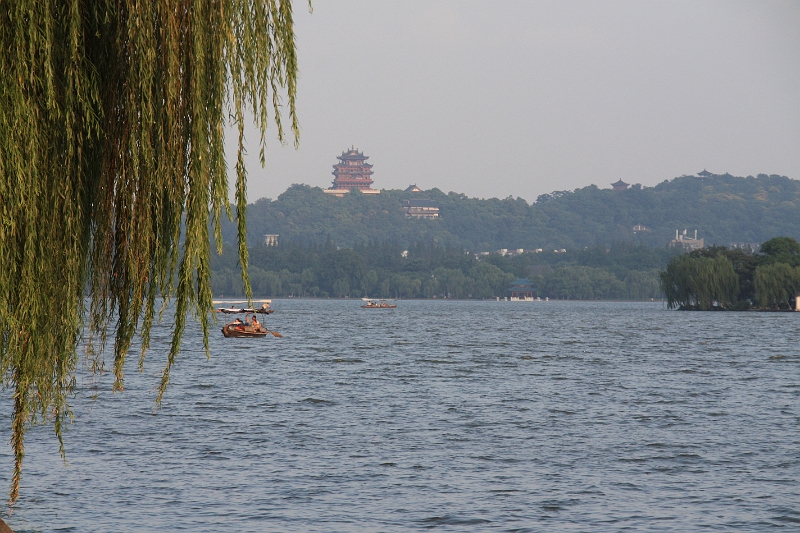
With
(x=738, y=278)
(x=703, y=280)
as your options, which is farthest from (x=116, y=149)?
(x=738, y=278)

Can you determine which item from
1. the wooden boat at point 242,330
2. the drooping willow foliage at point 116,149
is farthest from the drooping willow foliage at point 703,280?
the drooping willow foliage at point 116,149

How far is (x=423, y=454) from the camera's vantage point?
72.9ft

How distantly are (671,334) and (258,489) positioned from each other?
7632 cm

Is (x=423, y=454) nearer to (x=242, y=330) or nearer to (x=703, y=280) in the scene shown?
(x=242, y=330)

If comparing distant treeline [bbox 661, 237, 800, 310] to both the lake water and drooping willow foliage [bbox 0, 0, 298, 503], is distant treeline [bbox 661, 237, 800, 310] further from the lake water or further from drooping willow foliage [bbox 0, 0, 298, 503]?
drooping willow foliage [bbox 0, 0, 298, 503]

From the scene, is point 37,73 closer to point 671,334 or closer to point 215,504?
point 215,504

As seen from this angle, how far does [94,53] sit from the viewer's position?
22.2 feet

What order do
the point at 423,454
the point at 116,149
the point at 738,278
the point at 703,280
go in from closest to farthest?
1. the point at 116,149
2. the point at 423,454
3. the point at 703,280
4. the point at 738,278

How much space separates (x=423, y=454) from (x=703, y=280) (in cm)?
11144

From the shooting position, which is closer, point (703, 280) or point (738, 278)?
point (703, 280)

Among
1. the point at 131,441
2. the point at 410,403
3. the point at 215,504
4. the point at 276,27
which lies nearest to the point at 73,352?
the point at 276,27

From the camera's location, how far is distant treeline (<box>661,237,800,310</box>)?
407ft

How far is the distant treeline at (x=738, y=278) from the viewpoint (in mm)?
124062

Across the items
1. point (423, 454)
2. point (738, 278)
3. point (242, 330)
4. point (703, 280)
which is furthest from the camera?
point (738, 278)
